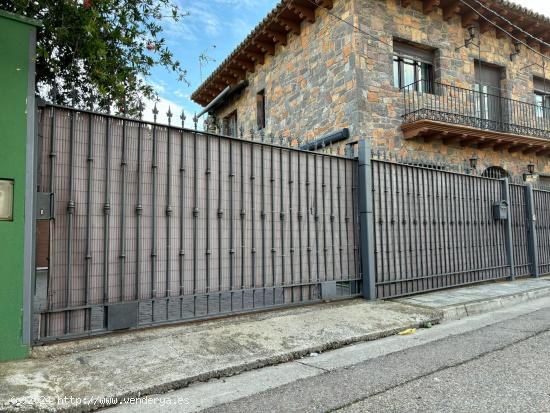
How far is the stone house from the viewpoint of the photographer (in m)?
9.66

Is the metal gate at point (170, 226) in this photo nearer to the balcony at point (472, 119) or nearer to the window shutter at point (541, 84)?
the balcony at point (472, 119)

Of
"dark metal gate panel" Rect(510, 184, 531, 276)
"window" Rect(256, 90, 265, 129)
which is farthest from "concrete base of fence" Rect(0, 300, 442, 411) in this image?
"window" Rect(256, 90, 265, 129)

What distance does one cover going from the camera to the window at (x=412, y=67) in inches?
409

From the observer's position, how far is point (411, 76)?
1068cm

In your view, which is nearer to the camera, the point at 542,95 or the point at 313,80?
the point at 313,80

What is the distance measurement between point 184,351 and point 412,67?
9.82 m

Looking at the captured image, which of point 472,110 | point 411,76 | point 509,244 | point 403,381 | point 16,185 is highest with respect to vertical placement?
point 411,76

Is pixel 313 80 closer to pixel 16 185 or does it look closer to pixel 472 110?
pixel 472 110

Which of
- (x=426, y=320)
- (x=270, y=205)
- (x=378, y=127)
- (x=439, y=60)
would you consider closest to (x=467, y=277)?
(x=426, y=320)

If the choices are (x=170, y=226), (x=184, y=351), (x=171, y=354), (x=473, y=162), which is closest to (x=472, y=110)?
(x=473, y=162)

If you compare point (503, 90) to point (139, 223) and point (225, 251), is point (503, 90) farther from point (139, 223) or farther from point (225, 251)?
point (139, 223)

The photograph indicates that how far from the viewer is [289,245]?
17.6ft

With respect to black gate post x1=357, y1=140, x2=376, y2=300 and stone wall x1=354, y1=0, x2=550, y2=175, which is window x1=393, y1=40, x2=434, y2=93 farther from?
black gate post x1=357, y1=140, x2=376, y2=300

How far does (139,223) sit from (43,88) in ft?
7.63
